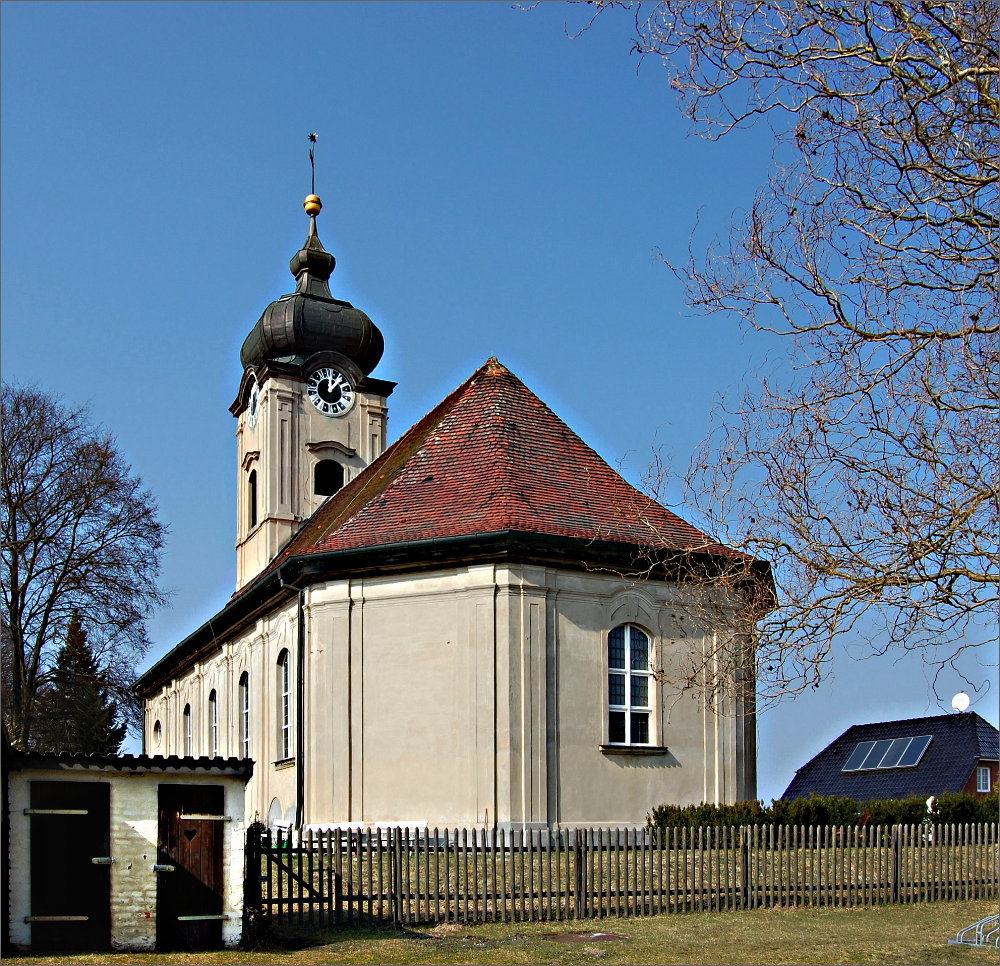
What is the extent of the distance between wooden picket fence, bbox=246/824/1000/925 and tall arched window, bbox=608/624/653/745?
5786 mm

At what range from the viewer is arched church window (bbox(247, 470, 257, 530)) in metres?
40.9

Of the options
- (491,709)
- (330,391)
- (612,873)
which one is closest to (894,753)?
(330,391)

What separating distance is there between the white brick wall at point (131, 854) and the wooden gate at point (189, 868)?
8cm

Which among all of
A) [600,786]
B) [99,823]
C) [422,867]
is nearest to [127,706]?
[600,786]

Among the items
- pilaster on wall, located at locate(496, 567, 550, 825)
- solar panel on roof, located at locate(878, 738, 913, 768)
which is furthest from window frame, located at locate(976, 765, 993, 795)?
pilaster on wall, located at locate(496, 567, 550, 825)

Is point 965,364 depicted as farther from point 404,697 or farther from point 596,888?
point 404,697

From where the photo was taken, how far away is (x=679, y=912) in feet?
60.7

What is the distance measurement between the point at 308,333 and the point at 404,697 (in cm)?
1706

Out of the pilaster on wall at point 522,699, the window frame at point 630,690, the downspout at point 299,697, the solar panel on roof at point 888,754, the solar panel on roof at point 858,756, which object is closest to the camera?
the pilaster on wall at point 522,699

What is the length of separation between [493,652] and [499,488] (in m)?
3.19

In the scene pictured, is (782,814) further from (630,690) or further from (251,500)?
(251,500)

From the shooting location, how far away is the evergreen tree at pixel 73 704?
1569 inches

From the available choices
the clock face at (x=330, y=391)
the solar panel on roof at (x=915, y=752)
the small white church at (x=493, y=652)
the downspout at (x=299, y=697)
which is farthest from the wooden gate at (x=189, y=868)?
the solar panel on roof at (x=915, y=752)

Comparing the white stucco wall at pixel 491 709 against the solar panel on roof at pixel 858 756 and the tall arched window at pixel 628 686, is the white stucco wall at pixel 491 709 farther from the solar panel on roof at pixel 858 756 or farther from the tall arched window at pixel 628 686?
the solar panel on roof at pixel 858 756
